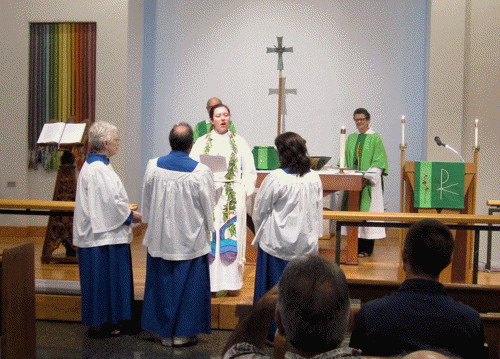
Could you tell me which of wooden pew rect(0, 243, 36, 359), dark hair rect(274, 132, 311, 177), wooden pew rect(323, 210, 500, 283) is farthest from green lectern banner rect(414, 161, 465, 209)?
wooden pew rect(0, 243, 36, 359)

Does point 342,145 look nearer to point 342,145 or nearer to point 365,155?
point 342,145

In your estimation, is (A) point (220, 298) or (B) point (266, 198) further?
(A) point (220, 298)

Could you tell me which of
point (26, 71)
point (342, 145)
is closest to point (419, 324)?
point (342, 145)

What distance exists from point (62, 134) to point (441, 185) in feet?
12.0

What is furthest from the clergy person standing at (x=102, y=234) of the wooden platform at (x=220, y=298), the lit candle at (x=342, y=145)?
the lit candle at (x=342, y=145)

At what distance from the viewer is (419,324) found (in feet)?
8.45

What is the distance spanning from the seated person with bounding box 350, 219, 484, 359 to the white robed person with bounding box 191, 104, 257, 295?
327cm

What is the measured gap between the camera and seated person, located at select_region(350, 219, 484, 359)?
256 centimetres

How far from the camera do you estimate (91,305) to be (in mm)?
5297

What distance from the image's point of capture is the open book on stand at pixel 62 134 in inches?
276

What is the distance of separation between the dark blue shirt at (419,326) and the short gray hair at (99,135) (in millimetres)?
3079

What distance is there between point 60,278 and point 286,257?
235 centimetres

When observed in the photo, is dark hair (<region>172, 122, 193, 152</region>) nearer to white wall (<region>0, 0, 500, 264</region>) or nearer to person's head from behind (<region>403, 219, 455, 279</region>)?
person's head from behind (<region>403, 219, 455, 279</region>)

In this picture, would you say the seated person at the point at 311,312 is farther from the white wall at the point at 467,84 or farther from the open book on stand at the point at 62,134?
the white wall at the point at 467,84
